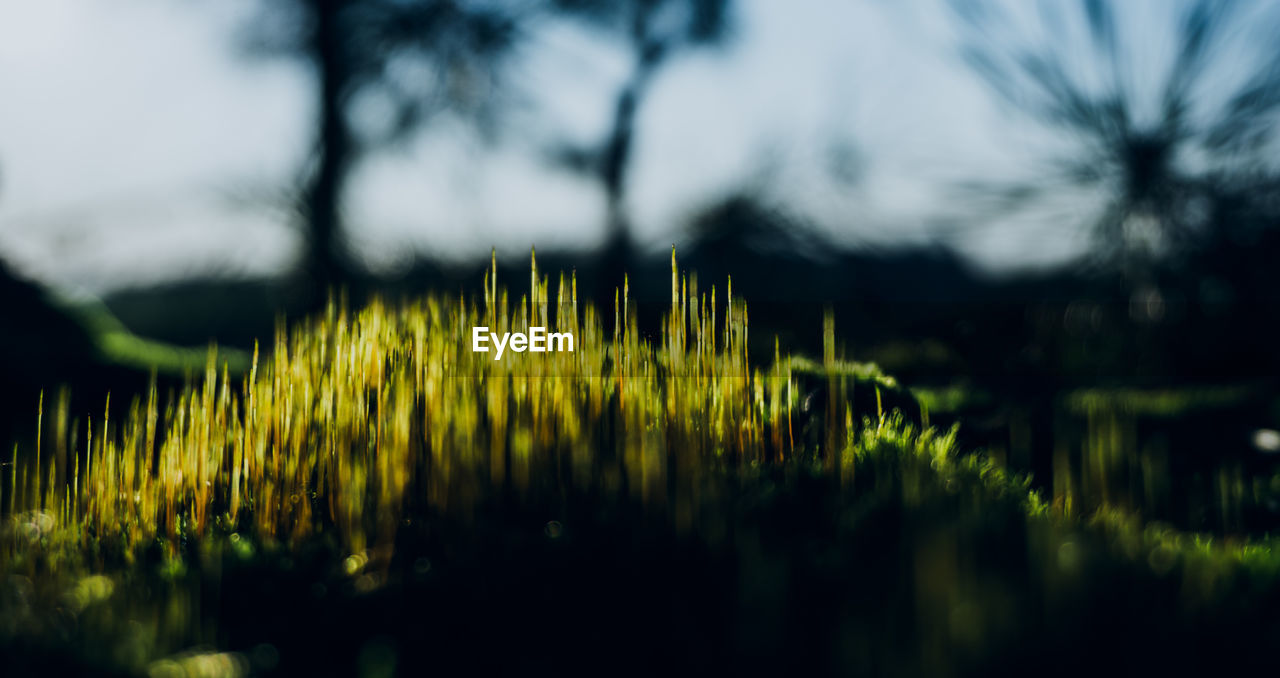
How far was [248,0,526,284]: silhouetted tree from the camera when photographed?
21.4ft

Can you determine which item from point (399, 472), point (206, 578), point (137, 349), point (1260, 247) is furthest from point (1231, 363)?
point (137, 349)

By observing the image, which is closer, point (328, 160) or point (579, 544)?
point (579, 544)

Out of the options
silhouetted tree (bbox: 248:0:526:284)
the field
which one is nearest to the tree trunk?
silhouetted tree (bbox: 248:0:526:284)

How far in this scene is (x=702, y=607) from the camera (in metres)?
1.37

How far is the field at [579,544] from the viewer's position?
4.16 ft

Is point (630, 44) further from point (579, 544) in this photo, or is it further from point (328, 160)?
point (579, 544)

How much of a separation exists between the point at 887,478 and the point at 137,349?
6.55 metres

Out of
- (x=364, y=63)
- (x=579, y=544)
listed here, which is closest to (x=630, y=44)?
(x=364, y=63)

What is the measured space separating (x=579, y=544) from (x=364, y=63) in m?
6.48

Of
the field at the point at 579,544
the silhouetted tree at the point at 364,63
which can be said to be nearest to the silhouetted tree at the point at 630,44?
the silhouetted tree at the point at 364,63

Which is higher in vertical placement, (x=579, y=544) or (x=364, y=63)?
(x=364, y=63)

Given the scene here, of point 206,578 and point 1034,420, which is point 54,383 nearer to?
point 206,578

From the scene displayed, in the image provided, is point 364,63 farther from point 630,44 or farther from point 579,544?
point 579,544

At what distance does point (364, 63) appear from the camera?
22.6 ft
